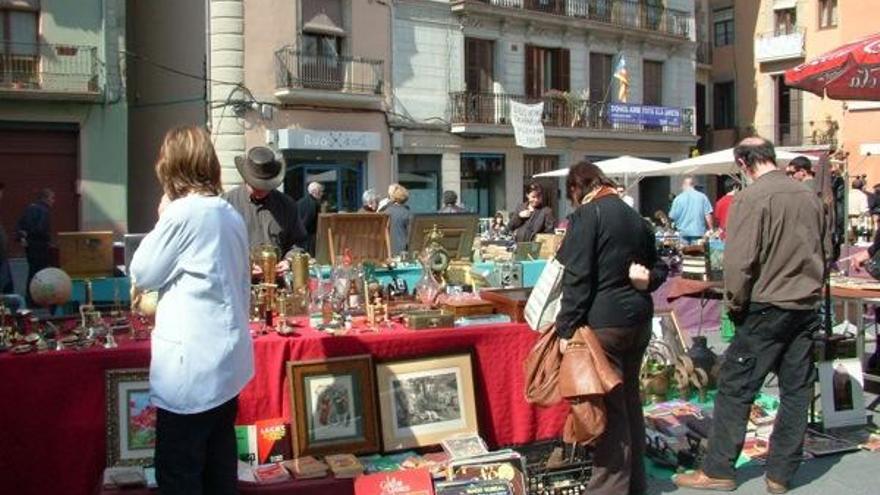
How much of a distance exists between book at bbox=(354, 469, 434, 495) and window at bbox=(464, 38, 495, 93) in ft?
63.6

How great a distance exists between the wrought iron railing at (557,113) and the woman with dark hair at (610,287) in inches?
716

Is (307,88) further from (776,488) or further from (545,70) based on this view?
(776,488)

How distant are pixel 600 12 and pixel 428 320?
22.6 meters

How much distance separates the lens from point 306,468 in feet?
12.9

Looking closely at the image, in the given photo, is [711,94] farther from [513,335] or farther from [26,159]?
[513,335]

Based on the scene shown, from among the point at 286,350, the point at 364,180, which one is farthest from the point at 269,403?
the point at 364,180

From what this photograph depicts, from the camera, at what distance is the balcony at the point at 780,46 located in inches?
1184

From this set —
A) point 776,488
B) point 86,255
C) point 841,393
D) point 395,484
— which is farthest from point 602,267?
point 86,255

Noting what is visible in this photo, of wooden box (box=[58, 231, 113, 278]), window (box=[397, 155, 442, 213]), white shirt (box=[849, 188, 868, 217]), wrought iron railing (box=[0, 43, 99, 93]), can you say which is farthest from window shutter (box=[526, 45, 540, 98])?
wooden box (box=[58, 231, 113, 278])

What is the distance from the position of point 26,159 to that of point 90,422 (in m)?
14.7

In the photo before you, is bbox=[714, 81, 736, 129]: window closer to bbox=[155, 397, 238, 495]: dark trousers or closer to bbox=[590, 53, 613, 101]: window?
bbox=[590, 53, 613, 101]: window

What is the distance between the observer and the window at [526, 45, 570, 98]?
79.0 feet

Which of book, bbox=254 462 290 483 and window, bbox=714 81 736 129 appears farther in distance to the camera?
window, bbox=714 81 736 129

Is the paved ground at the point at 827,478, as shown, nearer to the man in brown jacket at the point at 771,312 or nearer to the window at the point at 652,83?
the man in brown jacket at the point at 771,312
